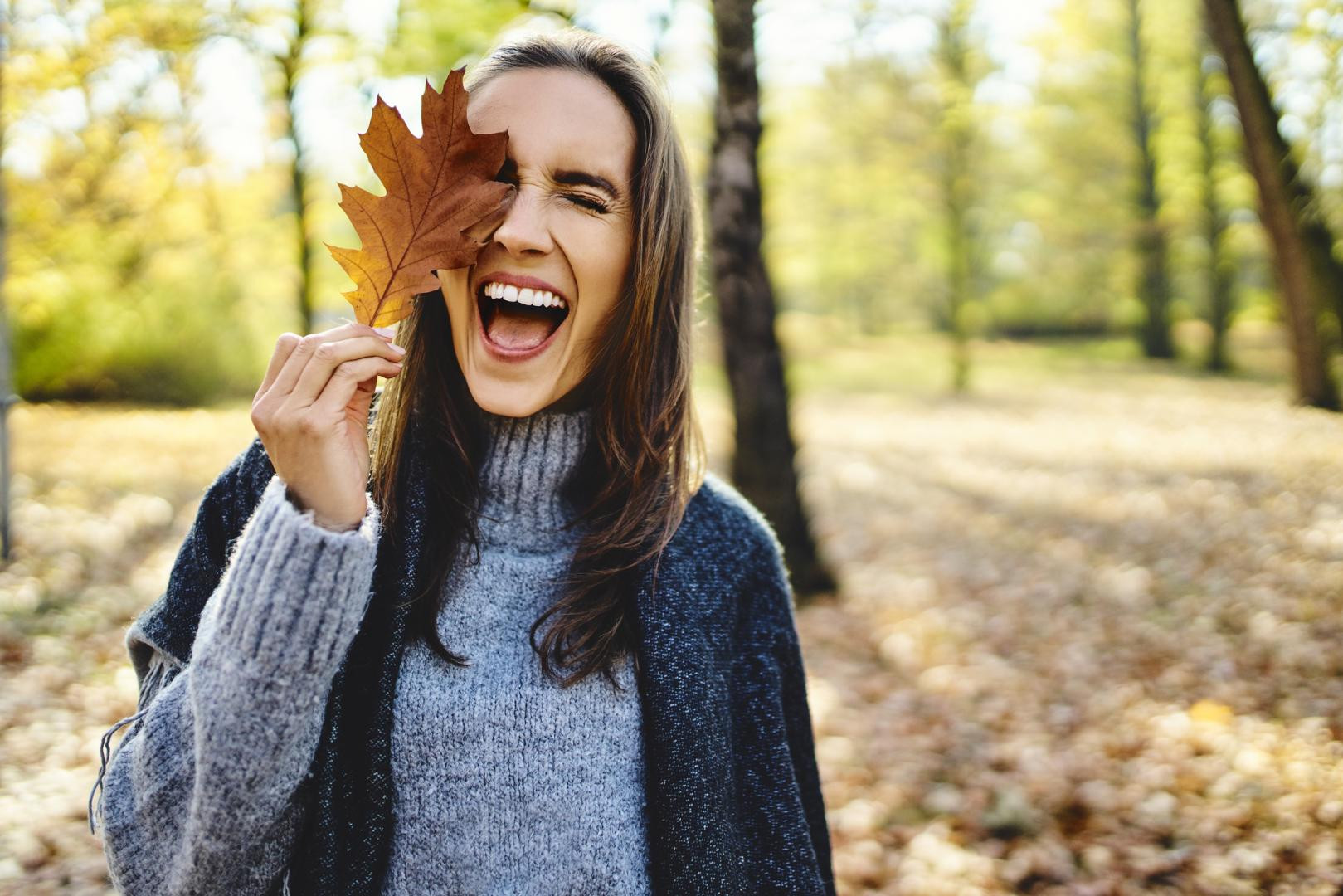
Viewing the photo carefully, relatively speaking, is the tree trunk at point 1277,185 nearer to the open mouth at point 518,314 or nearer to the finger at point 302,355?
the open mouth at point 518,314

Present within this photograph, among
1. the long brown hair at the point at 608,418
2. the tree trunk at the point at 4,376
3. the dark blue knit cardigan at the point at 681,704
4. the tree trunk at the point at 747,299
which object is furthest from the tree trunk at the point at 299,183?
the dark blue knit cardigan at the point at 681,704

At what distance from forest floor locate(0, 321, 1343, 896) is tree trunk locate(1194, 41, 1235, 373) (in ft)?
47.5

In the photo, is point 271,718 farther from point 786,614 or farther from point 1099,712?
point 1099,712

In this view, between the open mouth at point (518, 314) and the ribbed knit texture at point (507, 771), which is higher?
the open mouth at point (518, 314)

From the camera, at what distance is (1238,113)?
238 inches

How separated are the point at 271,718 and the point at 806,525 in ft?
16.0

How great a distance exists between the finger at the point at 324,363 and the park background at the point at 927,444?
0.56 m

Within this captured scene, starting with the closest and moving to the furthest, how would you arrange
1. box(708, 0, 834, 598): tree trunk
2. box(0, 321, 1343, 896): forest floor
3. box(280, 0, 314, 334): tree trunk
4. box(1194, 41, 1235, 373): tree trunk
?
box(0, 321, 1343, 896): forest floor → box(708, 0, 834, 598): tree trunk → box(280, 0, 314, 334): tree trunk → box(1194, 41, 1235, 373): tree trunk

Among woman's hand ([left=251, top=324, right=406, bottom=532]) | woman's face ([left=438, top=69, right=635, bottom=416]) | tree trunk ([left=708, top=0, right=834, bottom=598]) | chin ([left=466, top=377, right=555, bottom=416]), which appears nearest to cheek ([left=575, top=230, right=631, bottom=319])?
woman's face ([left=438, top=69, right=635, bottom=416])

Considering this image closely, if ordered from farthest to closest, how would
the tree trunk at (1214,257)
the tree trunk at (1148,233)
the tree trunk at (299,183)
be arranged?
1. the tree trunk at (1148,233)
2. the tree trunk at (1214,257)
3. the tree trunk at (299,183)

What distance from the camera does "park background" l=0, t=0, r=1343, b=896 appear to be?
11.6 feet

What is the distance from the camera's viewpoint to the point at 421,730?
4.47ft

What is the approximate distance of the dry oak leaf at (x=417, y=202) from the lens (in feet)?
4.09

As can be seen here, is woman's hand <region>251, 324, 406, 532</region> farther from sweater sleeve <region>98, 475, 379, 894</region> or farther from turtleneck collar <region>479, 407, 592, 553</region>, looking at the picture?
turtleneck collar <region>479, 407, 592, 553</region>
